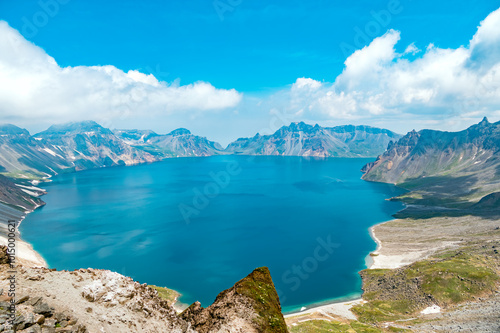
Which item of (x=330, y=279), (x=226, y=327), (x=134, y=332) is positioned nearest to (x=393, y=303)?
(x=330, y=279)

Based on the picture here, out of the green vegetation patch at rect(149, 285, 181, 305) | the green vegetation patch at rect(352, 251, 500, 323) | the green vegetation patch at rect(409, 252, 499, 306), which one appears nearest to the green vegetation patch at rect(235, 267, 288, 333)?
the green vegetation patch at rect(352, 251, 500, 323)

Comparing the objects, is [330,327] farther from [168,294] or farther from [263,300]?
[168,294]

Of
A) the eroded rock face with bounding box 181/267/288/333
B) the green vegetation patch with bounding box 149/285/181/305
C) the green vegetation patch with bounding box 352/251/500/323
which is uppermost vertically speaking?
the eroded rock face with bounding box 181/267/288/333

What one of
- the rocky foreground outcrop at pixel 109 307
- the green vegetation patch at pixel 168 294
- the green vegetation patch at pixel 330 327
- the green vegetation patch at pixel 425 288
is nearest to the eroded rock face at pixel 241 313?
the rocky foreground outcrop at pixel 109 307

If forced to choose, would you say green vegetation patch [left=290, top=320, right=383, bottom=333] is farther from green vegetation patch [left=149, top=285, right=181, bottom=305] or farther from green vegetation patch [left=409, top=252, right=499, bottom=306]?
green vegetation patch [left=149, top=285, right=181, bottom=305]

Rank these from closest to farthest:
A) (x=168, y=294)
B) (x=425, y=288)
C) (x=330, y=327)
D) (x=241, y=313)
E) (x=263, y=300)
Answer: (x=241, y=313) → (x=263, y=300) → (x=330, y=327) → (x=425, y=288) → (x=168, y=294)

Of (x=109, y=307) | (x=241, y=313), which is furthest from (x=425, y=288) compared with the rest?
(x=109, y=307)

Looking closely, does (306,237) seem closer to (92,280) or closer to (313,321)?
(313,321)
